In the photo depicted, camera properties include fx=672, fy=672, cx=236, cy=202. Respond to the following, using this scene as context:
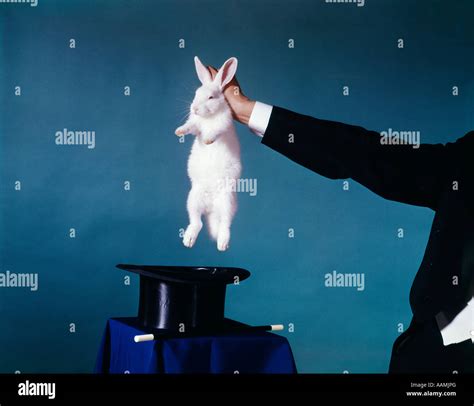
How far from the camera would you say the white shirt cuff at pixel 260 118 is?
3832mm

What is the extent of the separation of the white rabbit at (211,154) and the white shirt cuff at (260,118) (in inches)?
6.6

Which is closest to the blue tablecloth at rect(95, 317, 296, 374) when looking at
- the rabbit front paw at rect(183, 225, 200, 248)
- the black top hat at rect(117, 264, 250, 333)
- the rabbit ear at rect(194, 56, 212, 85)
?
the black top hat at rect(117, 264, 250, 333)

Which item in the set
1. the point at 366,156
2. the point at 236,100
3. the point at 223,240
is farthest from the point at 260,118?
the point at 223,240

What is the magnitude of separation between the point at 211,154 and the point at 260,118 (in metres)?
0.38

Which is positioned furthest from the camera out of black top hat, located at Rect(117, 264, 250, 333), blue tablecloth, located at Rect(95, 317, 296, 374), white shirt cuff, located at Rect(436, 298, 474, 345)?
white shirt cuff, located at Rect(436, 298, 474, 345)

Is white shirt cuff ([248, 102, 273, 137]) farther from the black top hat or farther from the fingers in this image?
the black top hat

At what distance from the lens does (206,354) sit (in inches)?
112

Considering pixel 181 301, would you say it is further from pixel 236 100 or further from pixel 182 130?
pixel 236 100

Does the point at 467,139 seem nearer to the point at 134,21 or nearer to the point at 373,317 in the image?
the point at 373,317

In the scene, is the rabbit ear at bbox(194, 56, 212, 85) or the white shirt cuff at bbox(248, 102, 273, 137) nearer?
the white shirt cuff at bbox(248, 102, 273, 137)

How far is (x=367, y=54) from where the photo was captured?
4109mm

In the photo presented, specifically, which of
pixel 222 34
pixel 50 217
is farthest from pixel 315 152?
pixel 50 217

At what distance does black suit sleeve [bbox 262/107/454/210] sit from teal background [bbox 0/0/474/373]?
0.88 feet

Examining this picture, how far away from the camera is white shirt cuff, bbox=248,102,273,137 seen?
383cm
